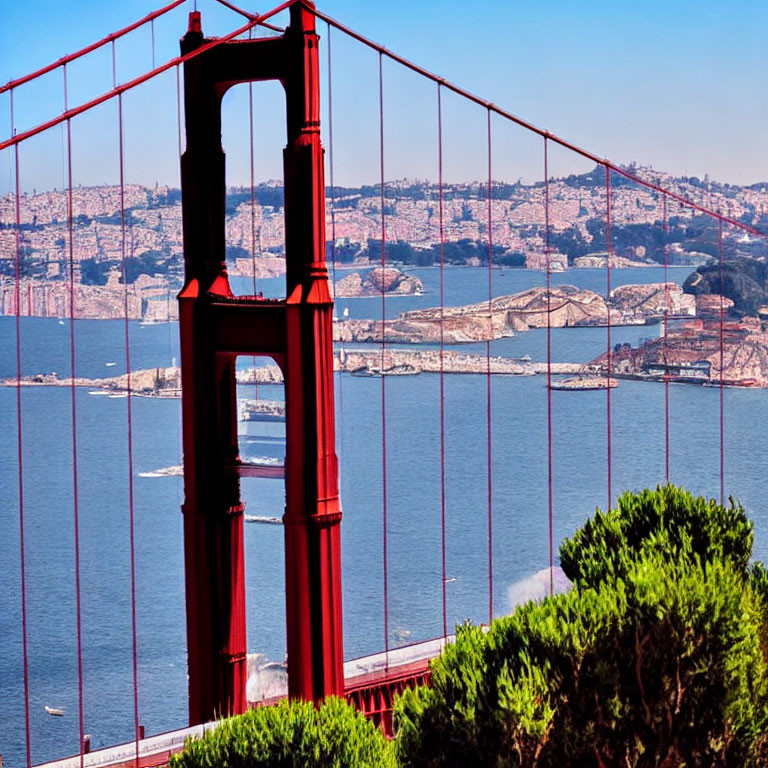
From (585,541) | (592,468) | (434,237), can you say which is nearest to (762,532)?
(592,468)

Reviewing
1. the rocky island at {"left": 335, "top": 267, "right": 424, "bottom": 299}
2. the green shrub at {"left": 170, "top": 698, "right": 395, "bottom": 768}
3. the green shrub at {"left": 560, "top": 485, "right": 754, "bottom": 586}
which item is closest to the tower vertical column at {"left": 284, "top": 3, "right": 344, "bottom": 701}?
the green shrub at {"left": 560, "top": 485, "right": 754, "bottom": 586}

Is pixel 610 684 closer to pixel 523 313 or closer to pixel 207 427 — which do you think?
pixel 207 427

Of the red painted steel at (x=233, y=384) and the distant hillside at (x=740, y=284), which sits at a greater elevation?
the distant hillside at (x=740, y=284)

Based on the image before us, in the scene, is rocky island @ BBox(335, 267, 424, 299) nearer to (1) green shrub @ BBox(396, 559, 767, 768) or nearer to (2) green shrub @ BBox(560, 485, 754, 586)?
(2) green shrub @ BBox(560, 485, 754, 586)

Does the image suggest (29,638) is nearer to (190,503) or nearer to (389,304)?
(190,503)

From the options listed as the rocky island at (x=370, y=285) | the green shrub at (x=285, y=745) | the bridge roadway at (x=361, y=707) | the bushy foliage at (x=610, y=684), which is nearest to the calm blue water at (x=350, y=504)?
the rocky island at (x=370, y=285)

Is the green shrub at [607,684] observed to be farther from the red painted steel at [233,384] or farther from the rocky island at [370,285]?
the rocky island at [370,285]

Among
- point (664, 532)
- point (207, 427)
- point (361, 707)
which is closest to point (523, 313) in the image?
point (361, 707)
